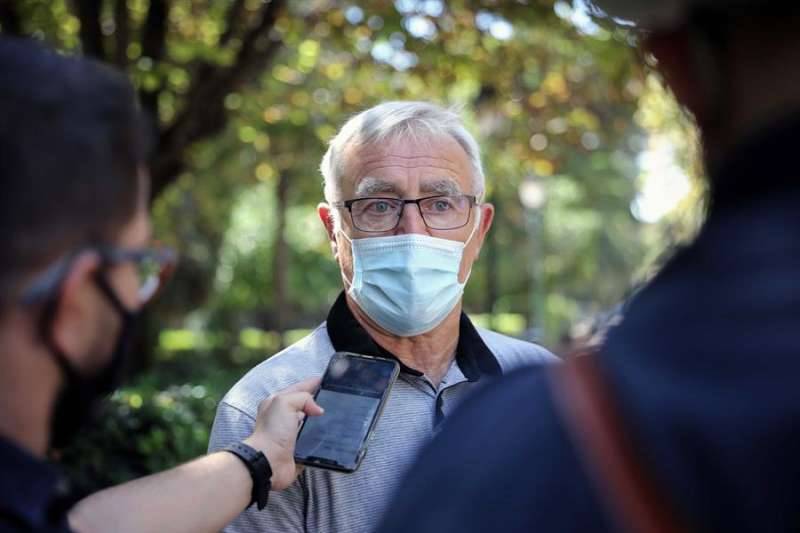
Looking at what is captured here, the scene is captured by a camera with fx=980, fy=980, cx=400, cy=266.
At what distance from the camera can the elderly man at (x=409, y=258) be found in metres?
3.10

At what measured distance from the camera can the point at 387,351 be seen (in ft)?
10.5

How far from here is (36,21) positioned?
8.31 meters

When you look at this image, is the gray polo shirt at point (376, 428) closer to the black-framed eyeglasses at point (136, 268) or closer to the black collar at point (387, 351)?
the black collar at point (387, 351)

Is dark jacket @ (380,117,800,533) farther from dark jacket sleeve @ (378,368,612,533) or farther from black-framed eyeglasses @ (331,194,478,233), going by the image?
black-framed eyeglasses @ (331,194,478,233)

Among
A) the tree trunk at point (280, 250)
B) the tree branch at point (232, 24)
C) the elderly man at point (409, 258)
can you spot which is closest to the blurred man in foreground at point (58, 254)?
the elderly man at point (409, 258)

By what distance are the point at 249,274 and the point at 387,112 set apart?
87.5 feet

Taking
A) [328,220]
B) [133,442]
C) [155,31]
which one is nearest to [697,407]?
[328,220]

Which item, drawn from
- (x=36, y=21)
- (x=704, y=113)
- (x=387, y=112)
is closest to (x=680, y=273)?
(x=704, y=113)

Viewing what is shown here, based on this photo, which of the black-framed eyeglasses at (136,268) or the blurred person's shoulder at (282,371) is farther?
the blurred person's shoulder at (282,371)

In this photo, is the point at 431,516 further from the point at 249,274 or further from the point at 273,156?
the point at 249,274

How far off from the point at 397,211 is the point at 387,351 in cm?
46

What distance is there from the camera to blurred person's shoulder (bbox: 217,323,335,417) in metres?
2.87

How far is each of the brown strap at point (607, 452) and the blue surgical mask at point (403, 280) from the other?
2.08 m

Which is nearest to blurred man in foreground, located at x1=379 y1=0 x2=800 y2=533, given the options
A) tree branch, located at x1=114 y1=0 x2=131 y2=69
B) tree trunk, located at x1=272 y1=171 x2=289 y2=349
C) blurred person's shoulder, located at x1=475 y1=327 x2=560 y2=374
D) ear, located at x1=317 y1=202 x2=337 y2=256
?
blurred person's shoulder, located at x1=475 y1=327 x2=560 y2=374
